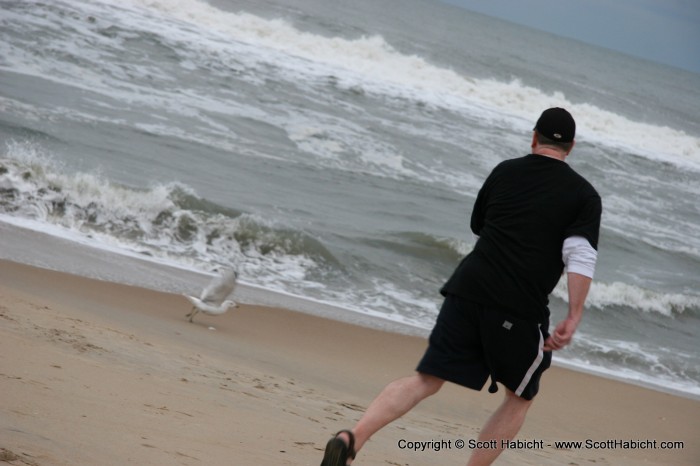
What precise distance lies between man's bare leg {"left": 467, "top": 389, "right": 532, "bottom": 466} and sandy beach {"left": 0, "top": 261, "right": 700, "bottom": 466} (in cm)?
79

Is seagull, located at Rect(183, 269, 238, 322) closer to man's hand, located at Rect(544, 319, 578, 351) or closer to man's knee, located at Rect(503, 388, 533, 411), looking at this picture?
man's knee, located at Rect(503, 388, 533, 411)

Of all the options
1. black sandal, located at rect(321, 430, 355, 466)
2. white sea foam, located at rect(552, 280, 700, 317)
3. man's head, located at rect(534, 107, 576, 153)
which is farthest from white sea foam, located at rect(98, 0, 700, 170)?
black sandal, located at rect(321, 430, 355, 466)

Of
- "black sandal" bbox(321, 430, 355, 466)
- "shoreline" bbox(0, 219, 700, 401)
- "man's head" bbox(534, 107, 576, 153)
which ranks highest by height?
"man's head" bbox(534, 107, 576, 153)

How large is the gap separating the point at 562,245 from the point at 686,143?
125ft

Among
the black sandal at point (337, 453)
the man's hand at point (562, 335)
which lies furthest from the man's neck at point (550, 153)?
the black sandal at point (337, 453)

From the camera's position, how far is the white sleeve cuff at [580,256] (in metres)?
3.40

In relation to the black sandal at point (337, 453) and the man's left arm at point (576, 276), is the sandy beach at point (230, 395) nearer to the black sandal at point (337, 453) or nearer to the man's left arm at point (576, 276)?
the black sandal at point (337, 453)

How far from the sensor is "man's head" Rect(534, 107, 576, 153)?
362cm

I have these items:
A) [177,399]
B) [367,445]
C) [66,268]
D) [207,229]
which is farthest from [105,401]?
[207,229]

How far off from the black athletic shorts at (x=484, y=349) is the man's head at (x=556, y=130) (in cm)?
72

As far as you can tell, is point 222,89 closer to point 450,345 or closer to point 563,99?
point 450,345

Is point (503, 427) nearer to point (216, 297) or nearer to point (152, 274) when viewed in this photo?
point (216, 297)

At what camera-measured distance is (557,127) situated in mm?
3621

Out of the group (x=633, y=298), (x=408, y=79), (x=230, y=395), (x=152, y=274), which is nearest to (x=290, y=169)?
(x=633, y=298)
